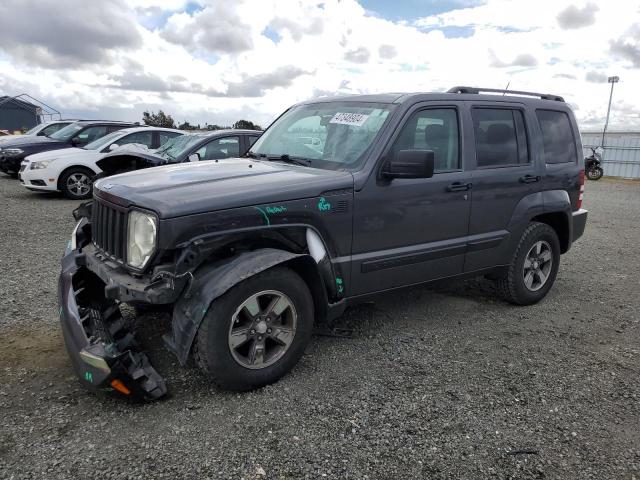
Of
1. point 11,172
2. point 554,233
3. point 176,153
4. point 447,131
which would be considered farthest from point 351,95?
point 11,172

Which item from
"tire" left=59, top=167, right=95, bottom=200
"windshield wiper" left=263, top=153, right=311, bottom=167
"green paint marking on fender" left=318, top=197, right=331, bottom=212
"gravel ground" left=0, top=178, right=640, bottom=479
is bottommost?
"gravel ground" left=0, top=178, right=640, bottom=479

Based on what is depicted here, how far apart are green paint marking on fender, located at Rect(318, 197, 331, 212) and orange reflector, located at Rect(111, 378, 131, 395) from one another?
1.60 meters

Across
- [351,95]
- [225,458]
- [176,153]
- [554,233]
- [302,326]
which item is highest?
[351,95]

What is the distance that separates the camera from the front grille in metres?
3.15

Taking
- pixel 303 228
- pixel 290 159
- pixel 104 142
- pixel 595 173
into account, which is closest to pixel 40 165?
pixel 104 142

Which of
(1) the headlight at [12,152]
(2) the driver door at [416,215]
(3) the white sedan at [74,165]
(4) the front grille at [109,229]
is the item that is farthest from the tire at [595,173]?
(4) the front grille at [109,229]

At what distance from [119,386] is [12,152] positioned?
519 inches

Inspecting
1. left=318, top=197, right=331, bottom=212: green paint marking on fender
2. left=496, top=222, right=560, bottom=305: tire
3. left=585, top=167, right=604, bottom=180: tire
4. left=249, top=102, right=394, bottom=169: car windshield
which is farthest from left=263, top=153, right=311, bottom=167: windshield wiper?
left=585, top=167, right=604, bottom=180: tire

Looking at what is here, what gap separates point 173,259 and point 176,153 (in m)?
5.85

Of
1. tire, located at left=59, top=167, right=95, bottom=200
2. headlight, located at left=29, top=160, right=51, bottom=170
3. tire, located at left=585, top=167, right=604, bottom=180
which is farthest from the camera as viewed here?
tire, located at left=585, top=167, right=604, bottom=180

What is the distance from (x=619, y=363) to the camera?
388 centimetres

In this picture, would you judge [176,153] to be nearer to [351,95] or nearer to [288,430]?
[351,95]

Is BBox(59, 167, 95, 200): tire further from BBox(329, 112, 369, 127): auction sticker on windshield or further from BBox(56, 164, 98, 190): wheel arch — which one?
BBox(329, 112, 369, 127): auction sticker on windshield

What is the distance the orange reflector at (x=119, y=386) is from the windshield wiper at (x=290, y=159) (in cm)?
200
